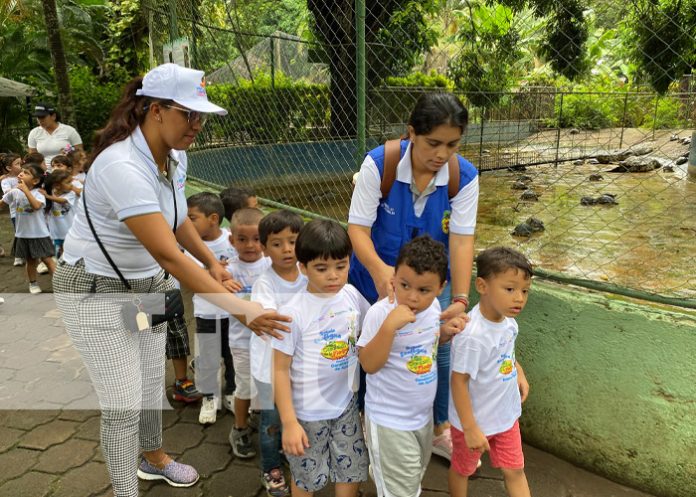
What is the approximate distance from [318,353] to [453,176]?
80cm

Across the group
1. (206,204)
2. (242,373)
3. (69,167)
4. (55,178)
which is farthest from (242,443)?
(69,167)

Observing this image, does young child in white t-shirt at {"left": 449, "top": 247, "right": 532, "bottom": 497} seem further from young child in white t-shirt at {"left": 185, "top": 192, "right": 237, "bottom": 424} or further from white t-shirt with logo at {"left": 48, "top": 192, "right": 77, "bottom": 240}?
white t-shirt with logo at {"left": 48, "top": 192, "right": 77, "bottom": 240}

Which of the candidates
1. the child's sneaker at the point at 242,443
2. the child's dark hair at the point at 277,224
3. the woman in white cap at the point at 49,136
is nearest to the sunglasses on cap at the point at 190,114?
the child's dark hair at the point at 277,224

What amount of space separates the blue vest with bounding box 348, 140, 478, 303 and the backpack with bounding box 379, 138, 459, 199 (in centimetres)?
1

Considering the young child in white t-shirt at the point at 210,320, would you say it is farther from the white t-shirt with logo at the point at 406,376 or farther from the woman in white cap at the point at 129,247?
the white t-shirt with logo at the point at 406,376

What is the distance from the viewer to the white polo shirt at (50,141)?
6.01 meters

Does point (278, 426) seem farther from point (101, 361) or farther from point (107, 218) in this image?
point (107, 218)

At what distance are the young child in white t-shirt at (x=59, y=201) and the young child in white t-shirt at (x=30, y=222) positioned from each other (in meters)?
0.06

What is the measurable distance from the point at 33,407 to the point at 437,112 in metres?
2.63

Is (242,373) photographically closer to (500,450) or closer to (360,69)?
(500,450)

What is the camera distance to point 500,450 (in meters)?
1.90

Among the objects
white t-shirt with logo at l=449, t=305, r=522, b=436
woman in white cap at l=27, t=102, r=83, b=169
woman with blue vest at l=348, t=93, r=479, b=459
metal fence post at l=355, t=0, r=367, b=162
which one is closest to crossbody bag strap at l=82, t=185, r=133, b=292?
woman with blue vest at l=348, t=93, r=479, b=459

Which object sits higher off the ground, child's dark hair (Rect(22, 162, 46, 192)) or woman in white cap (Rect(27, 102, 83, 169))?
Answer: woman in white cap (Rect(27, 102, 83, 169))

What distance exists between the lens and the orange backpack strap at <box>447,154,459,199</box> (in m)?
1.96
